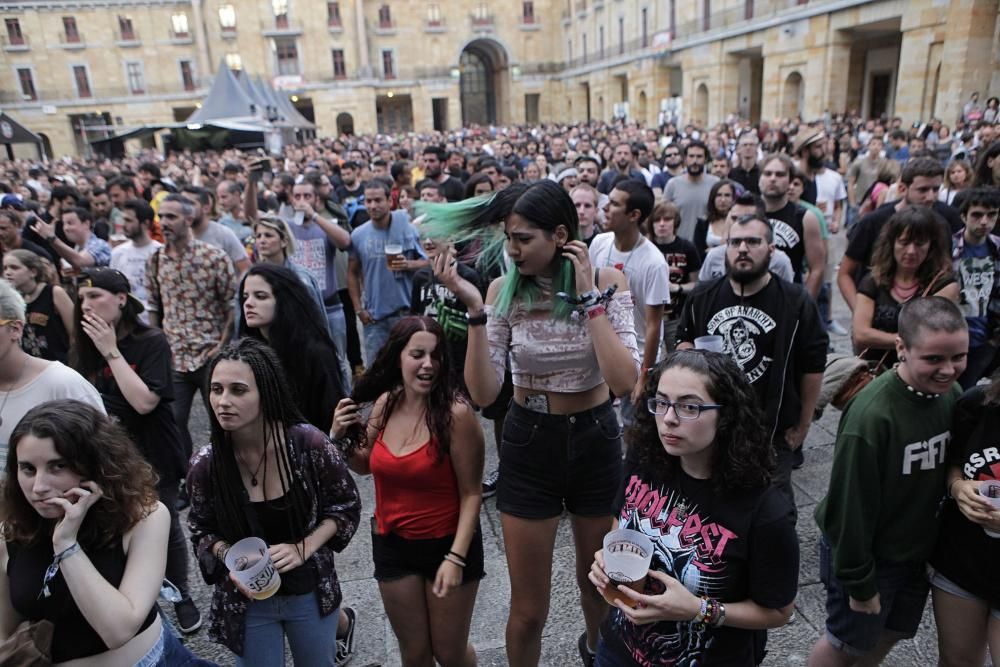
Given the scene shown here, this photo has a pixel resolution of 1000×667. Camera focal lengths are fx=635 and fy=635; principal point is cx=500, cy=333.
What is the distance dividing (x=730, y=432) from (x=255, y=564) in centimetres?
150

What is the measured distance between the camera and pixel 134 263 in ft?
16.6

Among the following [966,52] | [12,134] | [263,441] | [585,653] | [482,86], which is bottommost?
[585,653]

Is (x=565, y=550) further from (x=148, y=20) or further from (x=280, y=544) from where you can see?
(x=148, y=20)

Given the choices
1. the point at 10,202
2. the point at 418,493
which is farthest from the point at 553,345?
the point at 10,202

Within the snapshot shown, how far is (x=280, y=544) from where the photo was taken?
216 cm

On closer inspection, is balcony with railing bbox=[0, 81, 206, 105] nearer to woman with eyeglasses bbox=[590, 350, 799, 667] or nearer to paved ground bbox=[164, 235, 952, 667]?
paved ground bbox=[164, 235, 952, 667]

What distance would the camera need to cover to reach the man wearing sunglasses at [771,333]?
2902 millimetres

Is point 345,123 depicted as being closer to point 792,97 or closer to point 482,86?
point 482,86

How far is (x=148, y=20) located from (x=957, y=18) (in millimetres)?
50977

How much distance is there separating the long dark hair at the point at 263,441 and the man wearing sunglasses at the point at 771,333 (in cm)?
200

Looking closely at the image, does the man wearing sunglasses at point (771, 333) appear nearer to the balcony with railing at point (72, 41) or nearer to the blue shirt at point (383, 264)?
the blue shirt at point (383, 264)

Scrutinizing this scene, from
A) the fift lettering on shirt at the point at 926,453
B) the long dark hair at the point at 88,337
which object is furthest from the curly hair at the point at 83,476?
the fift lettering on shirt at the point at 926,453

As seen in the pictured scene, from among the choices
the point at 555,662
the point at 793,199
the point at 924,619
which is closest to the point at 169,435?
the point at 555,662

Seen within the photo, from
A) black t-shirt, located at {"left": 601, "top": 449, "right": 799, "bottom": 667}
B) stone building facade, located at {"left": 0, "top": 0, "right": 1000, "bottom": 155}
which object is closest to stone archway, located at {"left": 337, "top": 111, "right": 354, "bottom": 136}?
stone building facade, located at {"left": 0, "top": 0, "right": 1000, "bottom": 155}
